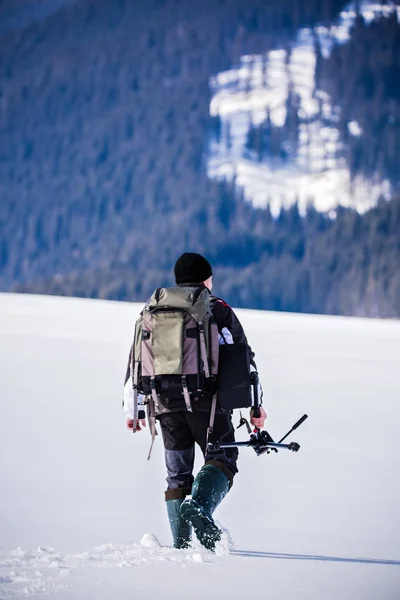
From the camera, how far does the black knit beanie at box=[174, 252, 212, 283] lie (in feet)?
14.3

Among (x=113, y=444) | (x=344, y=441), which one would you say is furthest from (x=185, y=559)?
(x=344, y=441)

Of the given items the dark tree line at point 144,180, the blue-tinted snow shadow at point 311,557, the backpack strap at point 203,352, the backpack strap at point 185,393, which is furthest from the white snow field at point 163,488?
the dark tree line at point 144,180

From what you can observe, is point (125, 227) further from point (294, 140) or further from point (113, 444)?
point (113, 444)

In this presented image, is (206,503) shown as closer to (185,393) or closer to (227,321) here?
(185,393)

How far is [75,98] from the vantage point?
138 metres

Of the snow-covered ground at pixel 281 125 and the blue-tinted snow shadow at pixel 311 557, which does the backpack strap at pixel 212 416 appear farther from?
the snow-covered ground at pixel 281 125

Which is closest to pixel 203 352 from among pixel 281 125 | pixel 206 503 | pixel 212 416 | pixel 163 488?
pixel 212 416

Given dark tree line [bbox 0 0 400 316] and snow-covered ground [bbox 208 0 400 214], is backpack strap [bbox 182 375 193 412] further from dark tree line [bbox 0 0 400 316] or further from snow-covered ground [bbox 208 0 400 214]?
snow-covered ground [bbox 208 0 400 214]

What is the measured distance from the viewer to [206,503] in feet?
13.7

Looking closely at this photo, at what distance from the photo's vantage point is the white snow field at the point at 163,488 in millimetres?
3614

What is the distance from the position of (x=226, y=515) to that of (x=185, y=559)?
5.43 feet

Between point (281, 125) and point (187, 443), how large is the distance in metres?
117

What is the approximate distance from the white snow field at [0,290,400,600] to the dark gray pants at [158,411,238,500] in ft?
1.02

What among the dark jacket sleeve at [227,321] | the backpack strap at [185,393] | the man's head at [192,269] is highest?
the man's head at [192,269]
